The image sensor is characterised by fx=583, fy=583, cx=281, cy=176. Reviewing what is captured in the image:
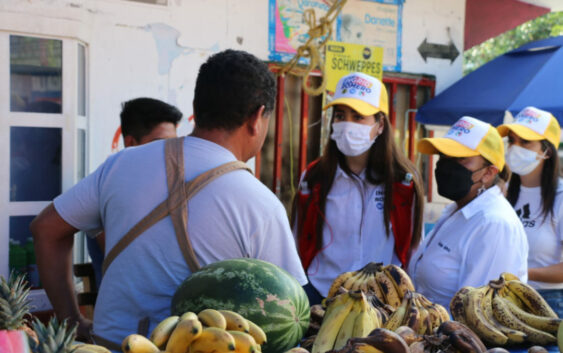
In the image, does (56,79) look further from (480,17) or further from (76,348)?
(480,17)

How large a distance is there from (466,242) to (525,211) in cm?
168

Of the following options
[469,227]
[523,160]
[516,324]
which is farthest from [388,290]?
[523,160]

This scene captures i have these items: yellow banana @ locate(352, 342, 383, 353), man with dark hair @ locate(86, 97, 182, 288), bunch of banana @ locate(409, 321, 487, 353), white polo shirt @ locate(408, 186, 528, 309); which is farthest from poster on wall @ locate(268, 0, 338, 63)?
yellow banana @ locate(352, 342, 383, 353)

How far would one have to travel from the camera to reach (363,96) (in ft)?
12.3

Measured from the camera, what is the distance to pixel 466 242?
292 cm

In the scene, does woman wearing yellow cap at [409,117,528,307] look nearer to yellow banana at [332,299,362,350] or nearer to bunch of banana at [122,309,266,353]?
yellow banana at [332,299,362,350]

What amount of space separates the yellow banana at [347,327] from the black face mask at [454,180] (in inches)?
66.0

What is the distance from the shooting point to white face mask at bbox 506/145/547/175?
4430mm

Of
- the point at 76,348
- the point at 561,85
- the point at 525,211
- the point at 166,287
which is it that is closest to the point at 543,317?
the point at 166,287

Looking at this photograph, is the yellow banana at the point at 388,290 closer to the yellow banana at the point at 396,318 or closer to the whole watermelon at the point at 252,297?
the yellow banana at the point at 396,318

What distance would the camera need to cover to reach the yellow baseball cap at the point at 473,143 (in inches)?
126

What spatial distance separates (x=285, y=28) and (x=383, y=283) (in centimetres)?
464

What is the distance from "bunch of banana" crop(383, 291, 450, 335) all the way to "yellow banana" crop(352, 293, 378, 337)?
138mm

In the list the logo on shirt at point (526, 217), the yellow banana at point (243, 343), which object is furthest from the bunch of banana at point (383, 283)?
the logo on shirt at point (526, 217)
